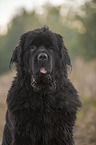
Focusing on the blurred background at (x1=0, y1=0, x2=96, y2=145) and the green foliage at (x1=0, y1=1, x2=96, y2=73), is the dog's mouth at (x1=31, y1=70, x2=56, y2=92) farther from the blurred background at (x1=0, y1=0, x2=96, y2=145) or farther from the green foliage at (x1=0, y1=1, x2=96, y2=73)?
the green foliage at (x1=0, y1=1, x2=96, y2=73)

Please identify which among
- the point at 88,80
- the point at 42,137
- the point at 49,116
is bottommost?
the point at 42,137

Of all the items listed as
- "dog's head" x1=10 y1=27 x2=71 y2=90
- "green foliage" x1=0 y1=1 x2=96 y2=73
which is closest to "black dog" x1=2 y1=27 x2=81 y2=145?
"dog's head" x1=10 y1=27 x2=71 y2=90

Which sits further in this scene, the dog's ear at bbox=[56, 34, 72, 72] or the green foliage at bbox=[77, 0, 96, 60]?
the green foliage at bbox=[77, 0, 96, 60]

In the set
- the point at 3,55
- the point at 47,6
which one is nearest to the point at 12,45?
the point at 3,55

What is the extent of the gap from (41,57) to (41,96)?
2.35ft

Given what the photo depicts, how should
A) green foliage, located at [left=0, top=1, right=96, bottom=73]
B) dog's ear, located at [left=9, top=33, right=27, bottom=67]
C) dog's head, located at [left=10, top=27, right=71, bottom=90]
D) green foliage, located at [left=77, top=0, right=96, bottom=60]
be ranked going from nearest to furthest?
dog's head, located at [left=10, top=27, right=71, bottom=90]
dog's ear, located at [left=9, top=33, right=27, bottom=67]
green foliage, located at [left=77, top=0, right=96, bottom=60]
green foliage, located at [left=0, top=1, right=96, bottom=73]

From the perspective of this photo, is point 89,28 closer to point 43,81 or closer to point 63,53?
point 63,53

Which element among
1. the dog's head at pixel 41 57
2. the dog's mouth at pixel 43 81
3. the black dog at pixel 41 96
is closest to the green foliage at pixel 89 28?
the dog's head at pixel 41 57

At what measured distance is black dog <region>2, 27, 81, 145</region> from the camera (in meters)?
3.56

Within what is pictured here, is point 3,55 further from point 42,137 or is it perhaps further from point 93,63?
point 42,137

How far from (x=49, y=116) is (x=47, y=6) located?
27595 mm

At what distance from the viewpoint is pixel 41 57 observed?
349 cm

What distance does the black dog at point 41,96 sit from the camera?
3564mm

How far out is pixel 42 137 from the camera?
3.60 m
